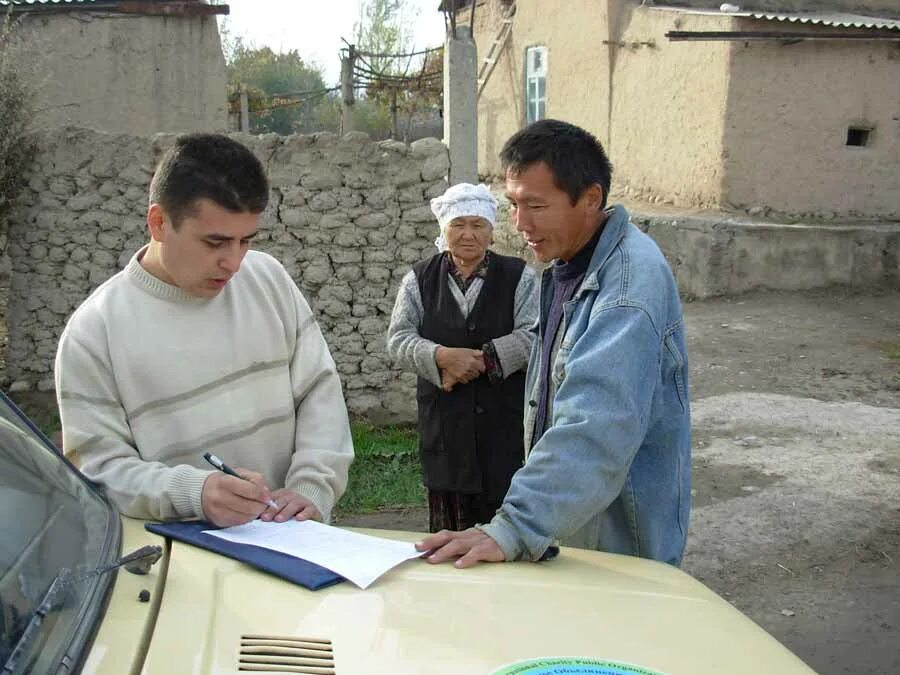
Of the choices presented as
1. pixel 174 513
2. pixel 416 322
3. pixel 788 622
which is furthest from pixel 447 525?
pixel 174 513

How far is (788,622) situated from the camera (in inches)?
158

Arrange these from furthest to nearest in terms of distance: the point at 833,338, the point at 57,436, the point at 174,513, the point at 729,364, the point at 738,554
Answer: the point at 833,338 < the point at 729,364 < the point at 57,436 < the point at 738,554 < the point at 174,513

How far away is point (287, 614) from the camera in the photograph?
58.3 inches

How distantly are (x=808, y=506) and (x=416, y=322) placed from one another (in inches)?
109

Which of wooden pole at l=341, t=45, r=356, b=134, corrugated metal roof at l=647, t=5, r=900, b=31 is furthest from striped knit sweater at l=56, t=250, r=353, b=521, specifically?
wooden pole at l=341, t=45, r=356, b=134

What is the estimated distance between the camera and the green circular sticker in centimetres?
134

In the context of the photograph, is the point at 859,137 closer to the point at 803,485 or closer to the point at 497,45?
the point at 497,45

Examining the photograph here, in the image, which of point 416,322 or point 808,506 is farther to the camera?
point 808,506

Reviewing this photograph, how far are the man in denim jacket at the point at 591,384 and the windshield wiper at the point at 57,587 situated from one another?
537mm

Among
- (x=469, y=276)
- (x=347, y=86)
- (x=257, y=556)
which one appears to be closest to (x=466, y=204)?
(x=469, y=276)

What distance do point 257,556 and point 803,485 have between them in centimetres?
462

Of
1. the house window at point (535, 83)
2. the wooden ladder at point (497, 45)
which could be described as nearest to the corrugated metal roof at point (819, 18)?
the house window at point (535, 83)

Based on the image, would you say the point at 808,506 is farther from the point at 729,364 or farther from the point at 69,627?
the point at 69,627

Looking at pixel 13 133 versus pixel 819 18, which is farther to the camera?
pixel 819 18
